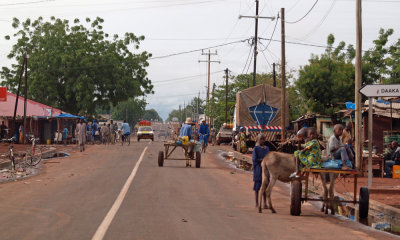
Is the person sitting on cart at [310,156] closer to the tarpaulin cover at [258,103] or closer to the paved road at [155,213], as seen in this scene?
the paved road at [155,213]

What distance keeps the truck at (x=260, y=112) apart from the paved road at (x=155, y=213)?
13.5 meters

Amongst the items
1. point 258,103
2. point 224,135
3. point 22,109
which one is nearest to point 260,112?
point 258,103

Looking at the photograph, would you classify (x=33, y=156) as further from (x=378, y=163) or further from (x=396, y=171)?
(x=396, y=171)

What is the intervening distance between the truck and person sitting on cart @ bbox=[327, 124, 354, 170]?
62.0 ft

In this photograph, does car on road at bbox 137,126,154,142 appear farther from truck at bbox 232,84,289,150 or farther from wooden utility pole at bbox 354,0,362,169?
wooden utility pole at bbox 354,0,362,169

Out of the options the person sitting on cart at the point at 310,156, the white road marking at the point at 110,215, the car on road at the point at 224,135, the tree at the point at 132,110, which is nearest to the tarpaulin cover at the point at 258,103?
the white road marking at the point at 110,215

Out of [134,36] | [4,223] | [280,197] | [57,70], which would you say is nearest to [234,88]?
[134,36]

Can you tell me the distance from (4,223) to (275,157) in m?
5.40

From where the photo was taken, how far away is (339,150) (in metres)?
11.3

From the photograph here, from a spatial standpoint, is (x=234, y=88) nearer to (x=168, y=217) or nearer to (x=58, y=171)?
(x=58, y=171)

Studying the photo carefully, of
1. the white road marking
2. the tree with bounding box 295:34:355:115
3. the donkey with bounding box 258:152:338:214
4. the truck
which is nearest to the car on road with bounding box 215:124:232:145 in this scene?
the tree with bounding box 295:34:355:115

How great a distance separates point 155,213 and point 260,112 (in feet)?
71.4

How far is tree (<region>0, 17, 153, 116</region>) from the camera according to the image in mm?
58594

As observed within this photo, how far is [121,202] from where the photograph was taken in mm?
11789
